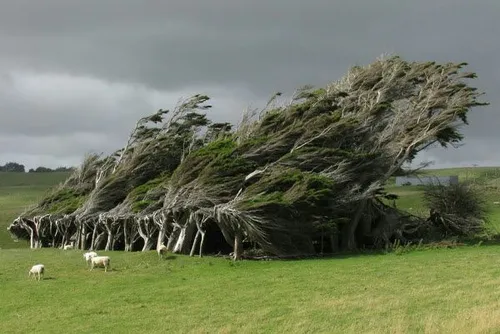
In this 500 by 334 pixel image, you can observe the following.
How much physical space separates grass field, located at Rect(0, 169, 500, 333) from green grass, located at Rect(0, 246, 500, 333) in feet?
0.11

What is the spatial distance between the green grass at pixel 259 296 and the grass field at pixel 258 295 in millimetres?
32

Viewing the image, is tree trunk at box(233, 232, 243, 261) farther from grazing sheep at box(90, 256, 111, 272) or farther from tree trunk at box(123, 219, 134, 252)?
tree trunk at box(123, 219, 134, 252)

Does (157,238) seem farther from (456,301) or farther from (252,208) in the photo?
(456,301)

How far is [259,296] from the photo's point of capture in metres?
19.3

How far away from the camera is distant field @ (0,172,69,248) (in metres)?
57.3

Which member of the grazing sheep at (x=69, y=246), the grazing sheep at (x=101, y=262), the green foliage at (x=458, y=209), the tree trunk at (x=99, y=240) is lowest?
the grazing sheep at (x=101, y=262)

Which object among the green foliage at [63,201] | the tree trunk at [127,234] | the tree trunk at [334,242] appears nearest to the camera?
the tree trunk at [334,242]

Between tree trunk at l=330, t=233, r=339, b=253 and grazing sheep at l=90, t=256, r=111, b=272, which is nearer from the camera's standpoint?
grazing sheep at l=90, t=256, r=111, b=272

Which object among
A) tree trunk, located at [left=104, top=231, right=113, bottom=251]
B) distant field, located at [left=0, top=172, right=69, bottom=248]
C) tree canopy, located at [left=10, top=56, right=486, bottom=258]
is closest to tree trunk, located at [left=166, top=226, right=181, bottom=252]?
tree canopy, located at [left=10, top=56, right=486, bottom=258]

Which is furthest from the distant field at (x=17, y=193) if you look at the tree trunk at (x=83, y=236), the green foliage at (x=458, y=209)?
the green foliage at (x=458, y=209)

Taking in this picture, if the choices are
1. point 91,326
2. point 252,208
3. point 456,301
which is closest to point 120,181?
point 252,208

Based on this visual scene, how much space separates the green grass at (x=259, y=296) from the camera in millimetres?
14781

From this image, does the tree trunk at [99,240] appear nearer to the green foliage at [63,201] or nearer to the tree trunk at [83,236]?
the tree trunk at [83,236]

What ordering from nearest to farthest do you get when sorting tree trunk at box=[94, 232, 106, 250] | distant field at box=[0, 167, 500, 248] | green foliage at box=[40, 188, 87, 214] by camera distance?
tree trunk at box=[94, 232, 106, 250] < green foliage at box=[40, 188, 87, 214] < distant field at box=[0, 167, 500, 248]
